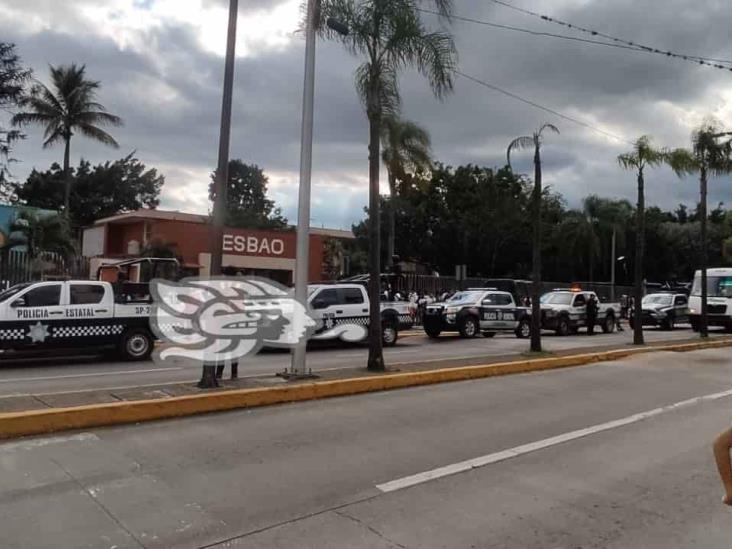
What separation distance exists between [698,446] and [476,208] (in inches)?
1738

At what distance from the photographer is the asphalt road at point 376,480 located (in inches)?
188

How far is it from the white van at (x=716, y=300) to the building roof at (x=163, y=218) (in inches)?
1006

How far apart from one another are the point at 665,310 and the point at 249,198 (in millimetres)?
55376

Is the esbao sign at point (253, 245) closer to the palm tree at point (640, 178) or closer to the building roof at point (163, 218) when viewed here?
the building roof at point (163, 218)

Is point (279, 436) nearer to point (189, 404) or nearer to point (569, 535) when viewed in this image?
point (189, 404)

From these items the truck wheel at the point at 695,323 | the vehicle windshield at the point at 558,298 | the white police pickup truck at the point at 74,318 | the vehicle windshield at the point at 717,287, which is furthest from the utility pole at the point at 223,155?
the vehicle windshield at the point at 717,287

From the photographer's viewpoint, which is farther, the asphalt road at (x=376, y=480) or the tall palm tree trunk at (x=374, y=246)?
the tall palm tree trunk at (x=374, y=246)

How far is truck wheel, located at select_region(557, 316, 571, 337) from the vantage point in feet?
85.9

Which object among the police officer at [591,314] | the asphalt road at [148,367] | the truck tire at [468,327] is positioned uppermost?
A: the police officer at [591,314]

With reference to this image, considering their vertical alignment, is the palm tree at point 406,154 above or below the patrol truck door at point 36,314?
above

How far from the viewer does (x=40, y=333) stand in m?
13.7

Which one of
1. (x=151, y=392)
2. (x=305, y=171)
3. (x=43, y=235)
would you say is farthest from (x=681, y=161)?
(x=43, y=235)

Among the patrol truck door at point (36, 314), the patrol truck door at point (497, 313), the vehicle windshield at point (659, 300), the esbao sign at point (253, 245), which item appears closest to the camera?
the patrol truck door at point (36, 314)

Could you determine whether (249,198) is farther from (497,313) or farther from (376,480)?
(376,480)
